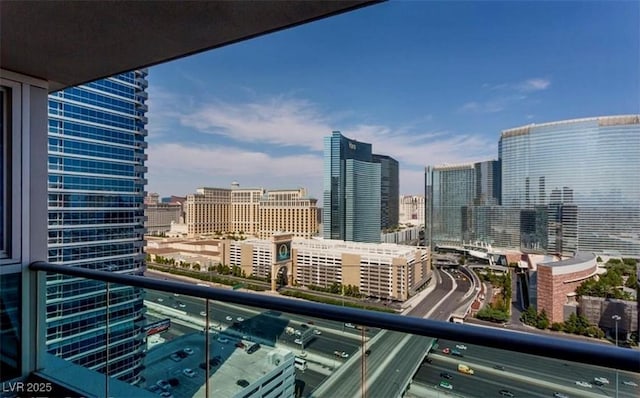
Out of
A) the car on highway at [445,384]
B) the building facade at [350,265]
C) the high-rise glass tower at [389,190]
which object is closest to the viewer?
the car on highway at [445,384]

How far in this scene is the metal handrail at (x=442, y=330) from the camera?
0.80 meters

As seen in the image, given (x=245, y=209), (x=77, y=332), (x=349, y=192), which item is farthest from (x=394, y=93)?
(x=77, y=332)

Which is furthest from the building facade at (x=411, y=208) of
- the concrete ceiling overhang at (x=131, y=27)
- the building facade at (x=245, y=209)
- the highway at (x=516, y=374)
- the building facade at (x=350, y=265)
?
the highway at (x=516, y=374)

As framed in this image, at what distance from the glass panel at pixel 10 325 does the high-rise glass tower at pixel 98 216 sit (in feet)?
0.58

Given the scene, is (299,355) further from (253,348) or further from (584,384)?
(584,384)

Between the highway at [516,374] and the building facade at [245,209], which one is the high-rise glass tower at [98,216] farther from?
the building facade at [245,209]

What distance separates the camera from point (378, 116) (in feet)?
58.5

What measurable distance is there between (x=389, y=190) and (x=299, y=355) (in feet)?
47.9

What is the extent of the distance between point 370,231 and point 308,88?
7.98 m

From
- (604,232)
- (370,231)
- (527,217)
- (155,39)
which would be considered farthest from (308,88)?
(155,39)

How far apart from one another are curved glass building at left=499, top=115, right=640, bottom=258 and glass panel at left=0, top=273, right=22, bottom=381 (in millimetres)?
6939

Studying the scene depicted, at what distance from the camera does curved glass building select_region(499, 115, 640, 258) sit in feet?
19.0

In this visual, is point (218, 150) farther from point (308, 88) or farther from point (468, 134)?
point (468, 134)

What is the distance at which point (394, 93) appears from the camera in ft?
54.2
